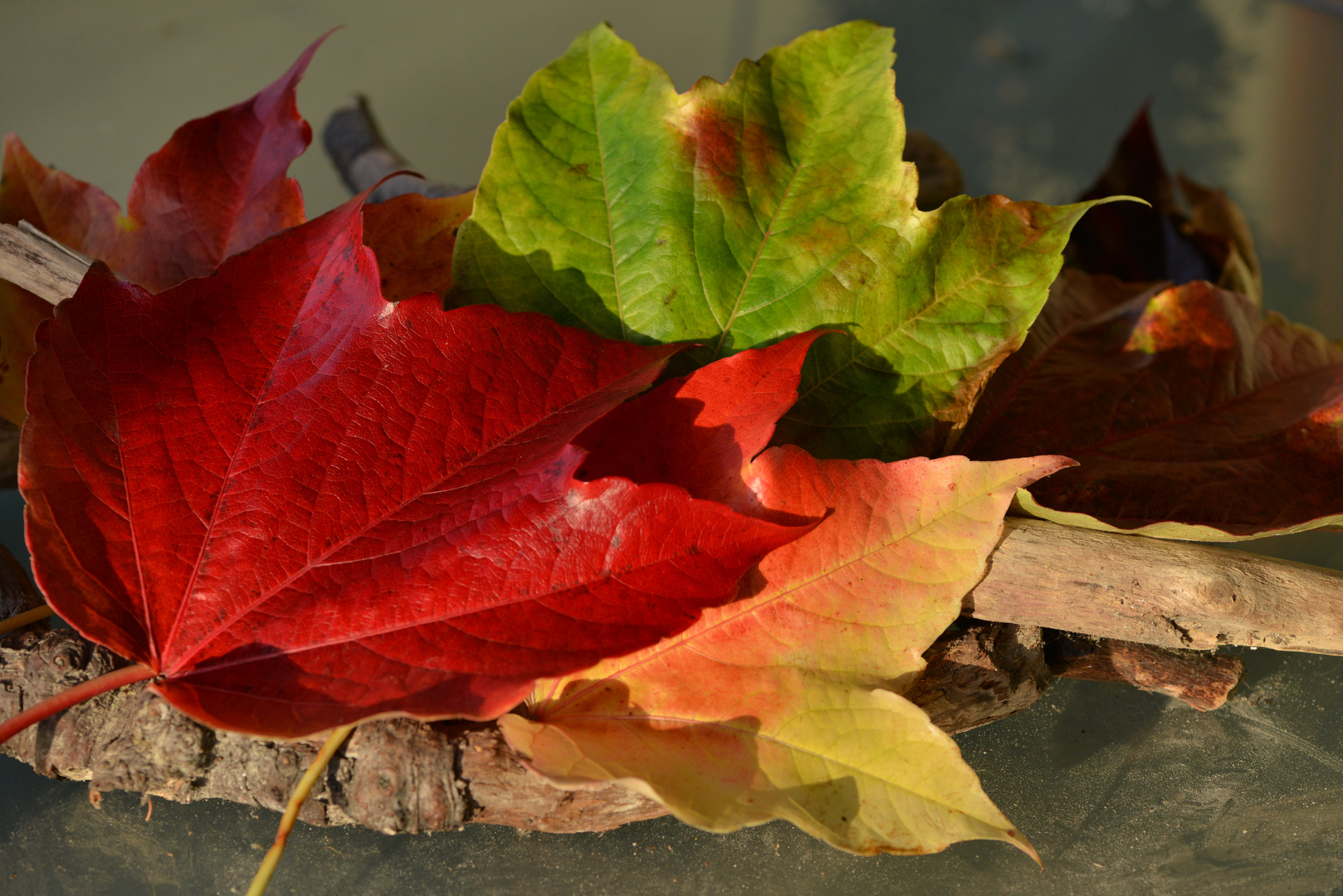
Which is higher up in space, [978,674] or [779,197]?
[779,197]

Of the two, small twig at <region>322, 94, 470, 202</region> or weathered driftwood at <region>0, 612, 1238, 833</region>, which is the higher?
small twig at <region>322, 94, 470, 202</region>

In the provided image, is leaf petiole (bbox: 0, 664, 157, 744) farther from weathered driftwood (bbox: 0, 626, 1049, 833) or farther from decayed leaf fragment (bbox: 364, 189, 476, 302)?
decayed leaf fragment (bbox: 364, 189, 476, 302)

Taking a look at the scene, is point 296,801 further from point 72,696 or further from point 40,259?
point 40,259

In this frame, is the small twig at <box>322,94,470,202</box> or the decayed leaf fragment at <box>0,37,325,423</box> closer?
the decayed leaf fragment at <box>0,37,325,423</box>

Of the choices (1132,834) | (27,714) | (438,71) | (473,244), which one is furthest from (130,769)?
(438,71)

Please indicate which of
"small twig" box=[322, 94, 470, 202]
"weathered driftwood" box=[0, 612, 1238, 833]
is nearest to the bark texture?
"weathered driftwood" box=[0, 612, 1238, 833]

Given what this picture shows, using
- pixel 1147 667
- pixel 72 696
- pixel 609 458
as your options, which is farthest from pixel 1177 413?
pixel 72 696
